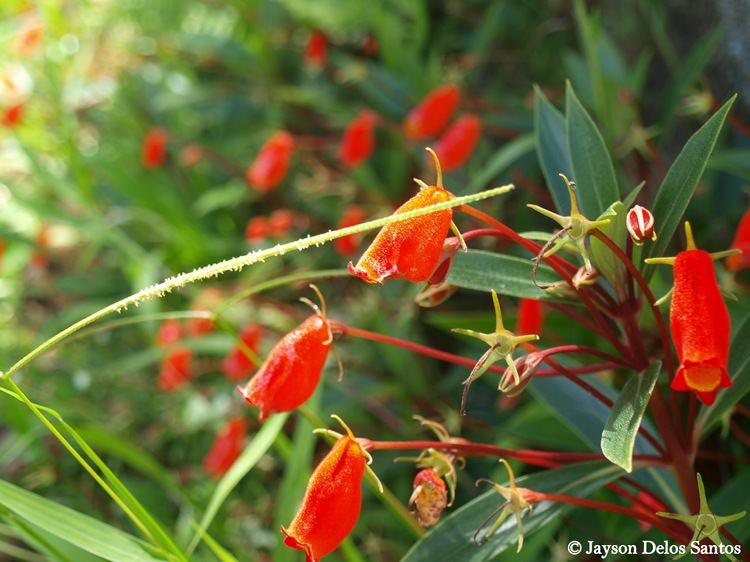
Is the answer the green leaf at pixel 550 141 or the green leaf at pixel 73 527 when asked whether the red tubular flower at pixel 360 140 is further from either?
the green leaf at pixel 73 527

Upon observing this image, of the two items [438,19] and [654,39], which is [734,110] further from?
[438,19]

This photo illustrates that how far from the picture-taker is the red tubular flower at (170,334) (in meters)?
1.81

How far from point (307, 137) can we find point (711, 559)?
5.82ft

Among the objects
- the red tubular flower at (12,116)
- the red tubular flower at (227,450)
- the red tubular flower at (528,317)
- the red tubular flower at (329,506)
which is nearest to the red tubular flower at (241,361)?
the red tubular flower at (227,450)

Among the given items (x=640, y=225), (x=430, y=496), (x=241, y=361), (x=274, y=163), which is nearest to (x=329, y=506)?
(x=430, y=496)

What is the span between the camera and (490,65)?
209 cm

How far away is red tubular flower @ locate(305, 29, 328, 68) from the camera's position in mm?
2174

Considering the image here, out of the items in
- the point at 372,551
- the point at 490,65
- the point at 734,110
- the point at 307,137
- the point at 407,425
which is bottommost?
the point at 372,551

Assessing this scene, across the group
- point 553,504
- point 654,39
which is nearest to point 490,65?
point 654,39

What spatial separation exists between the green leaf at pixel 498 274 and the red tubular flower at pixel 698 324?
0.53 feet

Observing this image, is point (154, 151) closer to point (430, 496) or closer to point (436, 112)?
point (436, 112)

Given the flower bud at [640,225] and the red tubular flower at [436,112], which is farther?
the red tubular flower at [436,112]

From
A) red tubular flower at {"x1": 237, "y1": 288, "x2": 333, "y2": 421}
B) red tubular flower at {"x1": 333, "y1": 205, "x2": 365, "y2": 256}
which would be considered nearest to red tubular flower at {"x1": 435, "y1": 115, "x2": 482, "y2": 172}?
red tubular flower at {"x1": 333, "y1": 205, "x2": 365, "y2": 256}

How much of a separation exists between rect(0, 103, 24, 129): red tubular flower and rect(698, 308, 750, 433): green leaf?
84.7 inches
